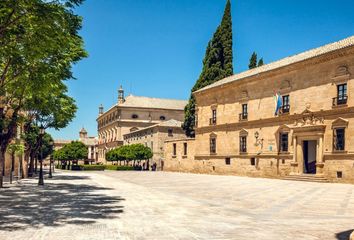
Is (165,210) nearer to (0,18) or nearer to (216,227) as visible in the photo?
(216,227)

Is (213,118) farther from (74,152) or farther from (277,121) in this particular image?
(74,152)

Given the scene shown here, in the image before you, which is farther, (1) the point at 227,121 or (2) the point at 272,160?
(1) the point at 227,121

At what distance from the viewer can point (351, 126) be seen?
24734mm

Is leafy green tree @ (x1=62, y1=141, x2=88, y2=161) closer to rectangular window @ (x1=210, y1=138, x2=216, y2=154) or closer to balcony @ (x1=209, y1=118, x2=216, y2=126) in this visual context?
rectangular window @ (x1=210, y1=138, x2=216, y2=154)

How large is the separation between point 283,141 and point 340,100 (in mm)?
6431

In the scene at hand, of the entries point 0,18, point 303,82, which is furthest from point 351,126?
point 0,18

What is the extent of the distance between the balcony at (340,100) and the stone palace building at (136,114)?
172 feet

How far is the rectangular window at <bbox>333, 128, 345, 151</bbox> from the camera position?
2543cm

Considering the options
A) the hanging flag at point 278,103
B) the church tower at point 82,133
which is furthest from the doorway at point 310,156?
the church tower at point 82,133

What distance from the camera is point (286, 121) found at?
99.2 feet

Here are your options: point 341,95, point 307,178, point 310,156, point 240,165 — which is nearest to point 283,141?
point 310,156

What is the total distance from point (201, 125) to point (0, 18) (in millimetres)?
32549

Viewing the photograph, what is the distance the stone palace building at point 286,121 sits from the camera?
25.5m

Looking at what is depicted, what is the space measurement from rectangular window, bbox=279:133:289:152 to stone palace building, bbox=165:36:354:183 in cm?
8
